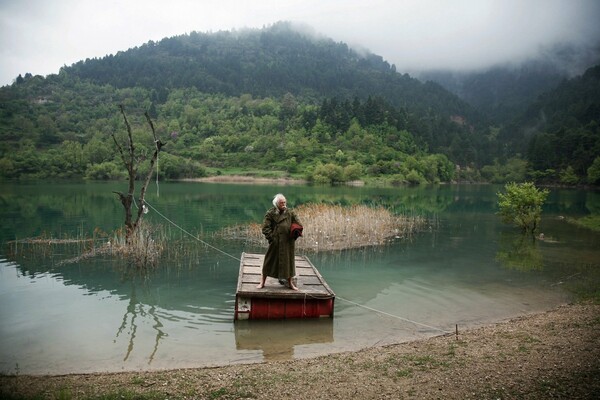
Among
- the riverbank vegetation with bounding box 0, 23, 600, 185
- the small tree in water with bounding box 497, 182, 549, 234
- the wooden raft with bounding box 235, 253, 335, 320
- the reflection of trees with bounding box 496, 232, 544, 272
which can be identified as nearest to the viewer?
the wooden raft with bounding box 235, 253, 335, 320

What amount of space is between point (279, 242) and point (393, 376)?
4678 millimetres

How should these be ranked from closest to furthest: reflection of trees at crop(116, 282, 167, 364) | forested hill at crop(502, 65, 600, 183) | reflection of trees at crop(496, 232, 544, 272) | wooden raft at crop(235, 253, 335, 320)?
reflection of trees at crop(116, 282, 167, 364), wooden raft at crop(235, 253, 335, 320), reflection of trees at crop(496, 232, 544, 272), forested hill at crop(502, 65, 600, 183)

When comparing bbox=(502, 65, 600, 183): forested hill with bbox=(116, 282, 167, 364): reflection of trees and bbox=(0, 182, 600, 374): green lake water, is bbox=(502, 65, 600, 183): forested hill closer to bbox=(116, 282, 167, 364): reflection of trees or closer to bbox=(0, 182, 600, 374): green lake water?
bbox=(0, 182, 600, 374): green lake water

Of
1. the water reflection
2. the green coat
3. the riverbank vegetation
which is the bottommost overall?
the water reflection

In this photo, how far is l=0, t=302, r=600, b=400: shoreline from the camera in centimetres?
673

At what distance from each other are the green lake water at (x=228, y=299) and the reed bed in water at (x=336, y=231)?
43.5 inches

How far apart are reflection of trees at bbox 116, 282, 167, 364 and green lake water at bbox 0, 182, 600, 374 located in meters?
0.04

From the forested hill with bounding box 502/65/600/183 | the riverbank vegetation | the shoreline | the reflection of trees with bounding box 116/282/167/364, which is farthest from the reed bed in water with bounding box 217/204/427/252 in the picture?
the forested hill with bounding box 502/65/600/183

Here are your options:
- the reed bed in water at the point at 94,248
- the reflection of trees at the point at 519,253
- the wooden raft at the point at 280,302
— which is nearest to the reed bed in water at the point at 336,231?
the reed bed in water at the point at 94,248

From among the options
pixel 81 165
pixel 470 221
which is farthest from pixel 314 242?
pixel 81 165

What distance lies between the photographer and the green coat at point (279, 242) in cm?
1101

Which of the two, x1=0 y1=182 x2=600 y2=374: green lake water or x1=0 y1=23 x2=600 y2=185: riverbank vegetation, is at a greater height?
x1=0 y1=23 x2=600 y2=185: riverbank vegetation

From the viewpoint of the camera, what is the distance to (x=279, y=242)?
1109cm

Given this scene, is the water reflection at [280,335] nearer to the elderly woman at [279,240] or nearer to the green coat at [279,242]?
the elderly woman at [279,240]
